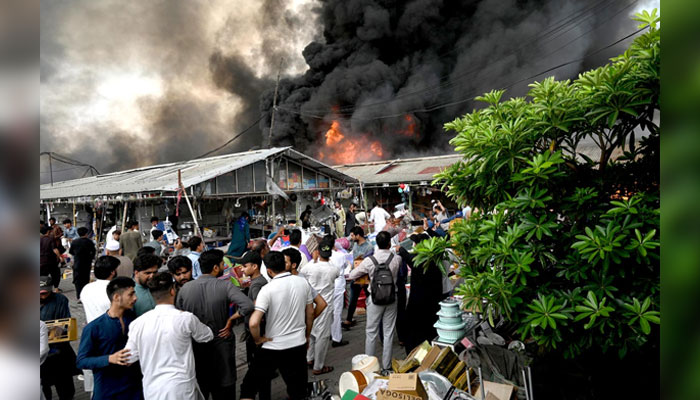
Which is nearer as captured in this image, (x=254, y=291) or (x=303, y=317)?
(x=303, y=317)

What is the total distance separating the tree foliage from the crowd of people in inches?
82.3

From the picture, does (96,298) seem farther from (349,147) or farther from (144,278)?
(349,147)

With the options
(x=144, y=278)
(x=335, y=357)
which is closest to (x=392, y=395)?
(x=335, y=357)

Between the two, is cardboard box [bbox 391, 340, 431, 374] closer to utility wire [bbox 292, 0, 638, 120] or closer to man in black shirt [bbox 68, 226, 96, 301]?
man in black shirt [bbox 68, 226, 96, 301]

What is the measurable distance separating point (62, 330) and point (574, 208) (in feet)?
16.2

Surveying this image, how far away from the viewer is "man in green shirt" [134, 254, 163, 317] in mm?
4133

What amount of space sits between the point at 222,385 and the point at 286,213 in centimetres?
1271

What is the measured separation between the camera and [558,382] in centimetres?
340

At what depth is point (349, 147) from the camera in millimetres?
36531
